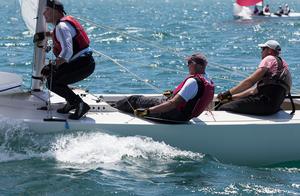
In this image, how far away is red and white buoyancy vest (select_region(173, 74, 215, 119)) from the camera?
6.67 meters

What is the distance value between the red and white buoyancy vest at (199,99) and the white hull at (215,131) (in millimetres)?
132

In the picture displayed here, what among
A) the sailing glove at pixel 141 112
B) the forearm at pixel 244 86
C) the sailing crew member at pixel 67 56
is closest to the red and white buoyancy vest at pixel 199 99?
the sailing glove at pixel 141 112

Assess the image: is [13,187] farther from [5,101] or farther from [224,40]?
[224,40]

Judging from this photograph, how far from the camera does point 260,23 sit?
3653cm

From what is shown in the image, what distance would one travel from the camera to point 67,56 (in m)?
6.81

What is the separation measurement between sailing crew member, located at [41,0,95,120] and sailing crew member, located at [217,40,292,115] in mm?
1672

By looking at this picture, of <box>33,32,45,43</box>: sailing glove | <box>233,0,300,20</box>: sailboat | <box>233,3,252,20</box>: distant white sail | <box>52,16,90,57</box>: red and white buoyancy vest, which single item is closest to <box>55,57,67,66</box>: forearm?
<box>52,16,90,57</box>: red and white buoyancy vest

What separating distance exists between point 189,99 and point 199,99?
10cm

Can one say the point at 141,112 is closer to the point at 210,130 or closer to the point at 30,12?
the point at 210,130

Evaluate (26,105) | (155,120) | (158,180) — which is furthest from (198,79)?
(26,105)

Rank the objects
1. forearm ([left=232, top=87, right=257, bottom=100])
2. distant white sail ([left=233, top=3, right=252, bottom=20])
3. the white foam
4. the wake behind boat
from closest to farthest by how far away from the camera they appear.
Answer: the white foam
the wake behind boat
forearm ([left=232, top=87, right=257, bottom=100])
distant white sail ([left=233, top=3, right=252, bottom=20])

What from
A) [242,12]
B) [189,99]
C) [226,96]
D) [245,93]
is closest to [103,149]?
[189,99]

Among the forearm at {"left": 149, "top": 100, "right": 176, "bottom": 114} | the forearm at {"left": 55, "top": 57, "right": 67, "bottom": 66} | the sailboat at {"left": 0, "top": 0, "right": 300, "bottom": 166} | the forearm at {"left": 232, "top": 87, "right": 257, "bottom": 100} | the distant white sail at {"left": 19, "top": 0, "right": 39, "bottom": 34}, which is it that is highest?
the distant white sail at {"left": 19, "top": 0, "right": 39, "bottom": 34}

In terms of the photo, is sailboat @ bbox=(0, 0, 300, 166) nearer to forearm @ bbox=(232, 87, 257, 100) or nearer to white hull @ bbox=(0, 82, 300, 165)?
white hull @ bbox=(0, 82, 300, 165)
